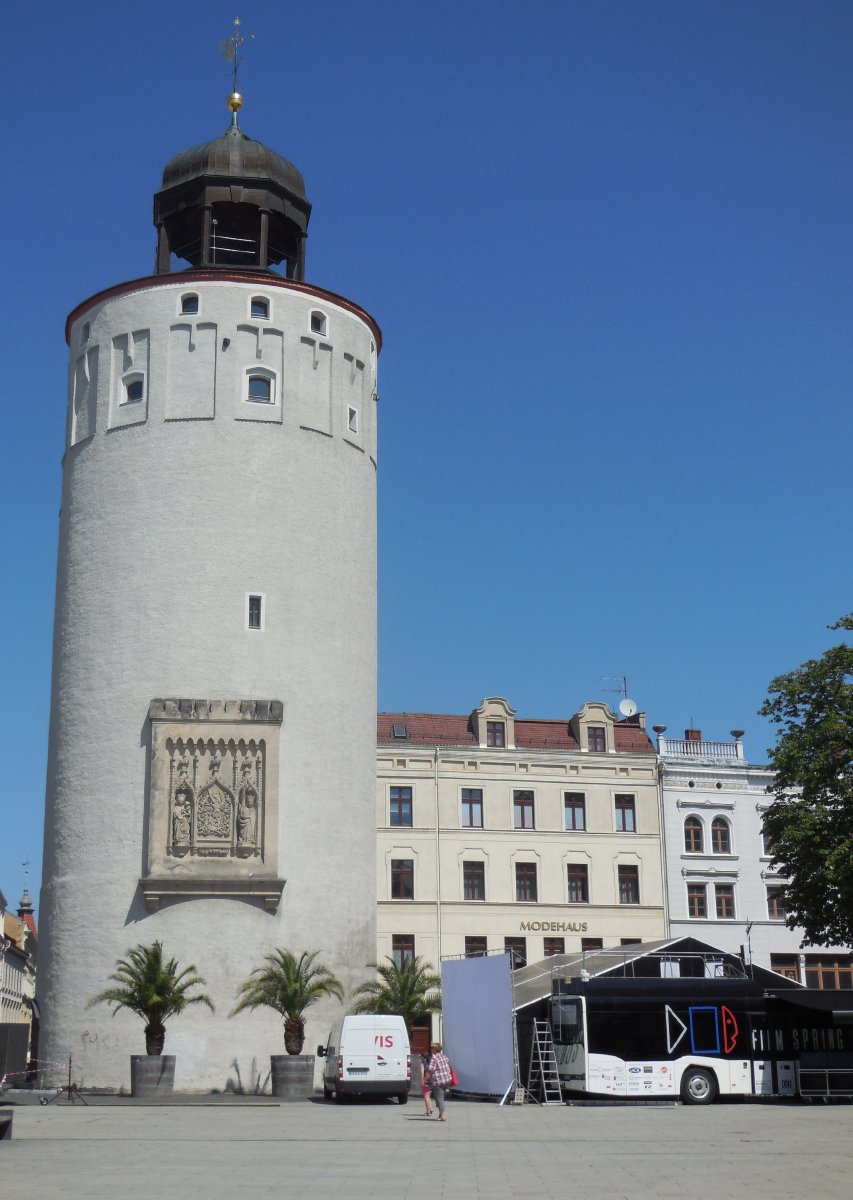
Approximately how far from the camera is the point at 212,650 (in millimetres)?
39312

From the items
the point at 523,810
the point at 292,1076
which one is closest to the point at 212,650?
the point at 292,1076

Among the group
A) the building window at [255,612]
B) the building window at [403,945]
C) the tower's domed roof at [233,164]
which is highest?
the tower's domed roof at [233,164]

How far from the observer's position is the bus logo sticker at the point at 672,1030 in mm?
30545

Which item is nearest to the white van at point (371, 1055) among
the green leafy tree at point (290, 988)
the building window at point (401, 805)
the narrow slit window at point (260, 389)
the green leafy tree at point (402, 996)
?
the green leafy tree at point (290, 988)

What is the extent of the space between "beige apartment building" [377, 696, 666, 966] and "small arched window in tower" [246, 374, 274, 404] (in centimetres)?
1614

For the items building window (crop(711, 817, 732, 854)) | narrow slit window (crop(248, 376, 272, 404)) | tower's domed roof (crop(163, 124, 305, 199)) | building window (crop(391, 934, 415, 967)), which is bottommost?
building window (crop(391, 934, 415, 967))

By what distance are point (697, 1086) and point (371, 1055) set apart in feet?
23.1

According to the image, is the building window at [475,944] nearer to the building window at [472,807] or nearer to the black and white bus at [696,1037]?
the building window at [472,807]

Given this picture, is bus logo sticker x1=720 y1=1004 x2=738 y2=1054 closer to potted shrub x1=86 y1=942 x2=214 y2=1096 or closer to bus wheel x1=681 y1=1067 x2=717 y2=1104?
bus wheel x1=681 y1=1067 x2=717 y2=1104

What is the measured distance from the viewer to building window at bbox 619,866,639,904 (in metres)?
53.3

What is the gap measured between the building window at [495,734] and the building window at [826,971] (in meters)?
13.9

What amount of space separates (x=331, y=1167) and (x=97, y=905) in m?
21.5

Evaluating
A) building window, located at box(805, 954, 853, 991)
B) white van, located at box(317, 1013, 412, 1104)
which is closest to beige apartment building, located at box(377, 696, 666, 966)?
building window, located at box(805, 954, 853, 991)

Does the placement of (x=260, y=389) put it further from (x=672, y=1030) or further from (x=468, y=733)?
(x=672, y=1030)
